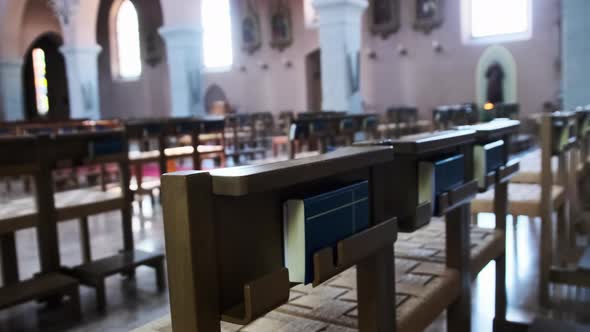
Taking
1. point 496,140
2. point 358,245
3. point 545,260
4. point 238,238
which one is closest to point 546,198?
point 545,260

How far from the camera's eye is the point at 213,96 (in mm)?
17969

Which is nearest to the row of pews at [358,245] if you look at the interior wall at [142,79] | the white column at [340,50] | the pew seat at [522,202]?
the pew seat at [522,202]

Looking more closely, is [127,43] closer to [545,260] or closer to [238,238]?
[545,260]

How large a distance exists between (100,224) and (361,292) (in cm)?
515

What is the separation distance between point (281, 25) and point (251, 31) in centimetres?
107

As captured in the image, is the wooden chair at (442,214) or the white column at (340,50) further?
the white column at (340,50)

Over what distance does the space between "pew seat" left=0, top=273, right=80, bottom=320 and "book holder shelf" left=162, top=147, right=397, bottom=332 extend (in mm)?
2298

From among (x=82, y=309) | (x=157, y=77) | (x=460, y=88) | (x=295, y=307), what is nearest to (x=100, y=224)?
(x=82, y=309)

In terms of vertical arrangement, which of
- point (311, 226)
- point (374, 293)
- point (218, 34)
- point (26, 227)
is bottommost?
point (26, 227)

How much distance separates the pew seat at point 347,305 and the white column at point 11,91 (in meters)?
17.7

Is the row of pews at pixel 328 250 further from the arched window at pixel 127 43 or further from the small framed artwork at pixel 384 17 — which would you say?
the arched window at pixel 127 43

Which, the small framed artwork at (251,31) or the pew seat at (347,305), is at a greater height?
the small framed artwork at (251,31)

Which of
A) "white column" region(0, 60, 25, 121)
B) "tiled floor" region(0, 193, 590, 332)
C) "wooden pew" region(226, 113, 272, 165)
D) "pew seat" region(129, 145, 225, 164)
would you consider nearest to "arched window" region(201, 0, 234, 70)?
"wooden pew" region(226, 113, 272, 165)

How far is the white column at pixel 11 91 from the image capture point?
56.5 ft
